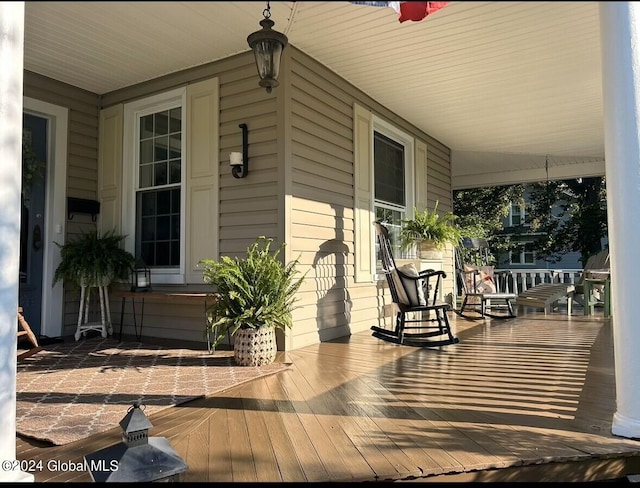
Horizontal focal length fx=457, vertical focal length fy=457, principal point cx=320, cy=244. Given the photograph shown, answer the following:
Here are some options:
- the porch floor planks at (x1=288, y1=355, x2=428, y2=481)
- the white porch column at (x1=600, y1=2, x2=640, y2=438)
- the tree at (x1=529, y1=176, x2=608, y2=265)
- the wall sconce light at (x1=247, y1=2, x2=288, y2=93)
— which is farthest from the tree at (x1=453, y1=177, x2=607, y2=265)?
the white porch column at (x1=600, y1=2, x2=640, y2=438)

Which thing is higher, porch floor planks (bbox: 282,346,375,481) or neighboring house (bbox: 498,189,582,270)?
neighboring house (bbox: 498,189,582,270)

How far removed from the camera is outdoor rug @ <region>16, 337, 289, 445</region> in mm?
2225

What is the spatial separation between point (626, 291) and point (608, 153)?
60 cm

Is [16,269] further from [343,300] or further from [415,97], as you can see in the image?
[415,97]

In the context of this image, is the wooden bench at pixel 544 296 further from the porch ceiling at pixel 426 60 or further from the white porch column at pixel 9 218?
the white porch column at pixel 9 218

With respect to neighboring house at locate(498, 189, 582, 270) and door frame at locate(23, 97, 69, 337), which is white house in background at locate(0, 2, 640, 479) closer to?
door frame at locate(23, 97, 69, 337)

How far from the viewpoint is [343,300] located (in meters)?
4.95

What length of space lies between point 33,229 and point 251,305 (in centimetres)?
274

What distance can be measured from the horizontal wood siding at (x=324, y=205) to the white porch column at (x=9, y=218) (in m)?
2.70

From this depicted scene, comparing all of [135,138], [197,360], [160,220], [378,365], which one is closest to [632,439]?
[378,365]

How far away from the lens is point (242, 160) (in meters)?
4.19

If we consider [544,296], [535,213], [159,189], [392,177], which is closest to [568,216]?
[535,213]

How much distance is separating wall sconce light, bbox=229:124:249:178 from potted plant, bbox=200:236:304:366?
3.25ft

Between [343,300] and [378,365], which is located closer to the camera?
[378,365]
